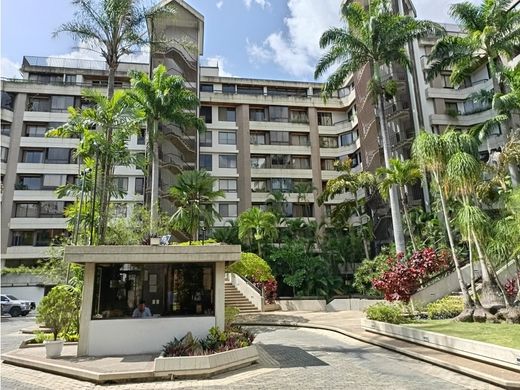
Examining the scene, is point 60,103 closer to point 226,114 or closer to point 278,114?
point 226,114

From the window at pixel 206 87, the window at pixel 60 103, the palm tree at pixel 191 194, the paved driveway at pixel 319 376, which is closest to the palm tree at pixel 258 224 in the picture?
the palm tree at pixel 191 194

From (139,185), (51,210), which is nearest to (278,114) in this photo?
(139,185)

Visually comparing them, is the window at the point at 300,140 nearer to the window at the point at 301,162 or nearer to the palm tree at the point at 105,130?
the window at the point at 301,162

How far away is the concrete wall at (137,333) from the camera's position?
11.4 meters

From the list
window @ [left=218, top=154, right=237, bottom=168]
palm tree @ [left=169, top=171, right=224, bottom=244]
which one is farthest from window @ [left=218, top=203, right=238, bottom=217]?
palm tree @ [left=169, top=171, right=224, bottom=244]

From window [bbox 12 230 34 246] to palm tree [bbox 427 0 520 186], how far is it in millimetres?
37755

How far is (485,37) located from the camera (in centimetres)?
2373

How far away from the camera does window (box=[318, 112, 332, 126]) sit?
4260cm

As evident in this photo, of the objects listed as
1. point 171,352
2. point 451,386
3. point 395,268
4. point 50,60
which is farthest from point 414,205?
point 50,60

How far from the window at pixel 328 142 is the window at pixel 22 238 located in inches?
1208

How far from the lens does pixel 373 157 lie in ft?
114

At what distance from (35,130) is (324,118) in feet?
99.6

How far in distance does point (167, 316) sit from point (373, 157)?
Result: 27.5 metres

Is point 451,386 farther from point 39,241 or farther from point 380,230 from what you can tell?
point 39,241
